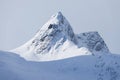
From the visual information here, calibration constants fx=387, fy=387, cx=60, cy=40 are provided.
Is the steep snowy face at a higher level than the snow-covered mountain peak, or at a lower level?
lower

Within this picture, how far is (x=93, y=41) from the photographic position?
114 metres

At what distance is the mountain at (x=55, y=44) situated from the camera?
87.2 meters

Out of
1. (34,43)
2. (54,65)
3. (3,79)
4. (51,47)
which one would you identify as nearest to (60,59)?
(54,65)

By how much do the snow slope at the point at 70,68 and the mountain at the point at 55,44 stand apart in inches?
229

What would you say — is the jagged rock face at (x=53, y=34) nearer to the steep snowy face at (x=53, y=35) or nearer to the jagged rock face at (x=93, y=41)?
the steep snowy face at (x=53, y=35)

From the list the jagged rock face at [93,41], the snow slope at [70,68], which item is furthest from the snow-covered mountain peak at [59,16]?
the snow slope at [70,68]

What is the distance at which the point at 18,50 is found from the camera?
3969 inches

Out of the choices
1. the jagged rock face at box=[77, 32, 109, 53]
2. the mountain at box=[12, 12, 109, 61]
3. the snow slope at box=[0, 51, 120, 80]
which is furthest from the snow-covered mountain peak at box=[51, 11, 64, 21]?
the snow slope at box=[0, 51, 120, 80]

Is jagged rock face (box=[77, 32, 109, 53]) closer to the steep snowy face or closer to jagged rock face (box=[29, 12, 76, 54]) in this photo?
jagged rock face (box=[29, 12, 76, 54])

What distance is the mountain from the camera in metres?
87.2

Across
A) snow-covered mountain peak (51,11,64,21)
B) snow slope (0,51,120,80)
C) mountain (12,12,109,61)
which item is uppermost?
snow-covered mountain peak (51,11,64,21)

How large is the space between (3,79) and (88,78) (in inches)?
759

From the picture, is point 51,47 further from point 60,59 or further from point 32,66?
point 32,66

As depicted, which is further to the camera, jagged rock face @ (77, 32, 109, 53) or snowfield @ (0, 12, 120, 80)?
jagged rock face @ (77, 32, 109, 53)
